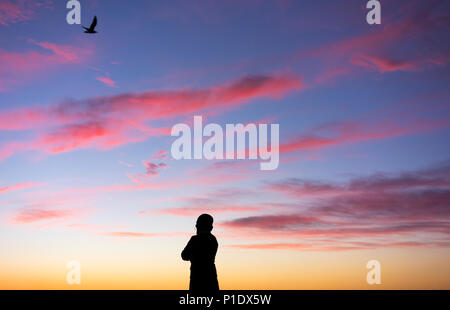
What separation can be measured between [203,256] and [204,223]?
64 centimetres

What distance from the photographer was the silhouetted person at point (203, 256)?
10.2 meters

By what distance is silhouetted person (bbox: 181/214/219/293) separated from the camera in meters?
10.2

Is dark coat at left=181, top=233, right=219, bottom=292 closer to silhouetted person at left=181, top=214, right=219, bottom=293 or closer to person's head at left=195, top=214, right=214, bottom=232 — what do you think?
silhouetted person at left=181, top=214, right=219, bottom=293

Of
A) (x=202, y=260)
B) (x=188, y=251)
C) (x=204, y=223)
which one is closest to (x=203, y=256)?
(x=202, y=260)

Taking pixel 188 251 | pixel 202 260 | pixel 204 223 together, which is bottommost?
pixel 202 260

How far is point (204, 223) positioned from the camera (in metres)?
10.1

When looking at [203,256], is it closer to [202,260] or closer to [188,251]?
[202,260]

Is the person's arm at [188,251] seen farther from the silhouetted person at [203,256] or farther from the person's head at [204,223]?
the person's head at [204,223]

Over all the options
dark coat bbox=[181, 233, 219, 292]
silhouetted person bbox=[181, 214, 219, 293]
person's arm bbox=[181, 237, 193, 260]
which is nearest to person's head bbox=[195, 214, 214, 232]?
silhouetted person bbox=[181, 214, 219, 293]
